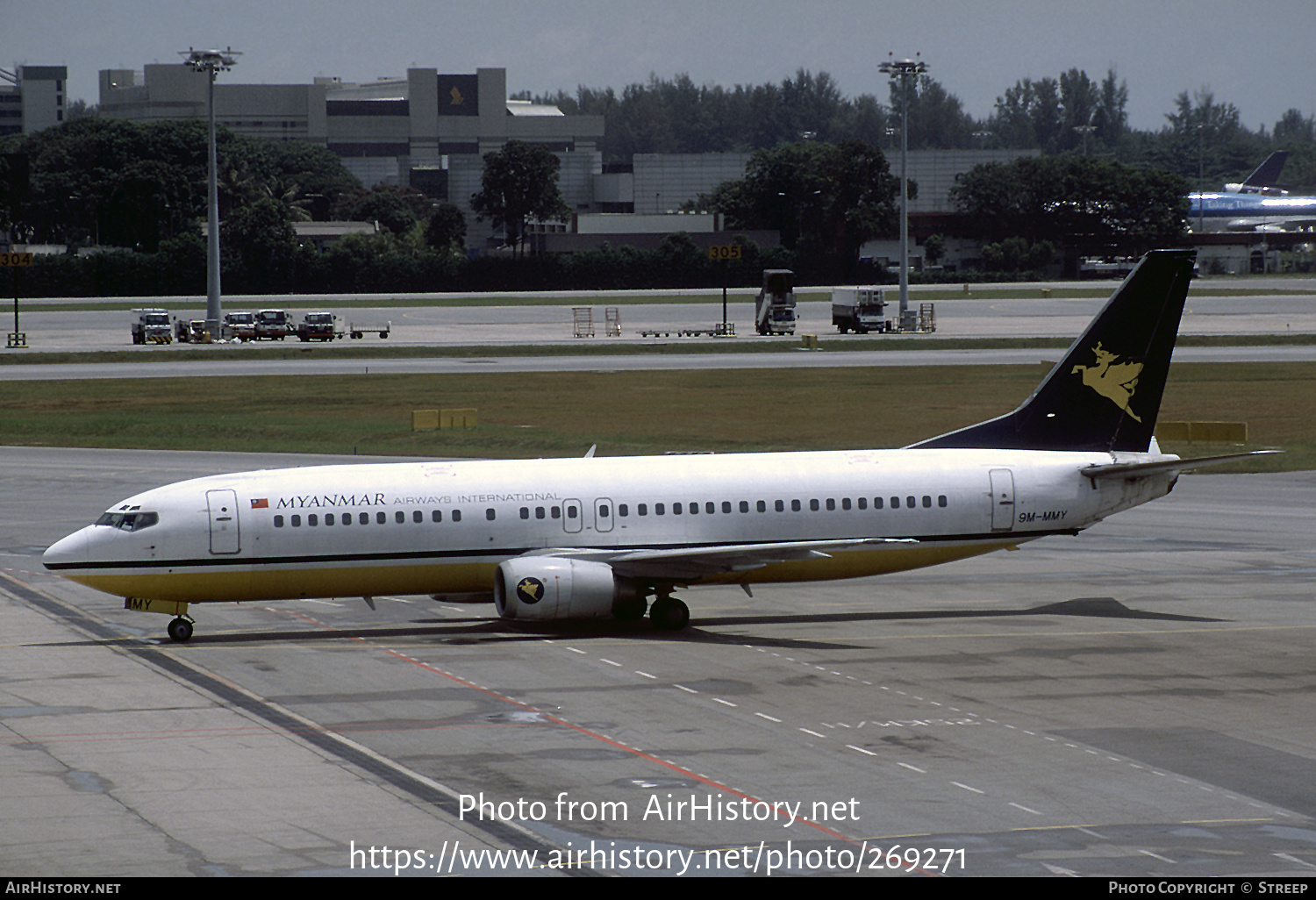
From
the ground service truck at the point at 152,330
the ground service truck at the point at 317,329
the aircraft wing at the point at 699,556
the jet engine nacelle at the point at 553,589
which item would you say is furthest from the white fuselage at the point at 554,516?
the ground service truck at the point at 152,330

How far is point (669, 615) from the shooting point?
128 ft

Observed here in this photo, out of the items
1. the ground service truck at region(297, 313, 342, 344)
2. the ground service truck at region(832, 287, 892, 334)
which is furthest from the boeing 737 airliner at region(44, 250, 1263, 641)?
the ground service truck at region(297, 313, 342, 344)

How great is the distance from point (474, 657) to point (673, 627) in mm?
5593

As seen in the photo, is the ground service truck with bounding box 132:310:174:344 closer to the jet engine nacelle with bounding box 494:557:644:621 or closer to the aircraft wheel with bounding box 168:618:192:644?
the aircraft wheel with bounding box 168:618:192:644

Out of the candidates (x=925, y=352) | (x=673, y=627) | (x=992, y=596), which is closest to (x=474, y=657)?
(x=673, y=627)

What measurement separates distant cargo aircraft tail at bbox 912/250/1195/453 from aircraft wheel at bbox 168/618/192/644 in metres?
19.8

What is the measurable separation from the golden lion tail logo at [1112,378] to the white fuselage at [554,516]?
1.64 metres

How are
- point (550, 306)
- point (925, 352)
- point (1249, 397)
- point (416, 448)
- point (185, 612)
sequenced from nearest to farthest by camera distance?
point (185, 612)
point (416, 448)
point (1249, 397)
point (925, 352)
point (550, 306)

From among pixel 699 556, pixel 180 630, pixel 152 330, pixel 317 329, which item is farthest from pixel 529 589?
pixel 152 330

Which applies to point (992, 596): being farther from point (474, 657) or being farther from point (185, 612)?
point (185, 612)

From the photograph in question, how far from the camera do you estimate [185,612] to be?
3819 cm

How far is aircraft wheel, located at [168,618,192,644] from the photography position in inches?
1490

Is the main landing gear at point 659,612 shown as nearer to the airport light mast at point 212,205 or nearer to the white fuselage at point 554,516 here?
the white fuselage at point 554,516
